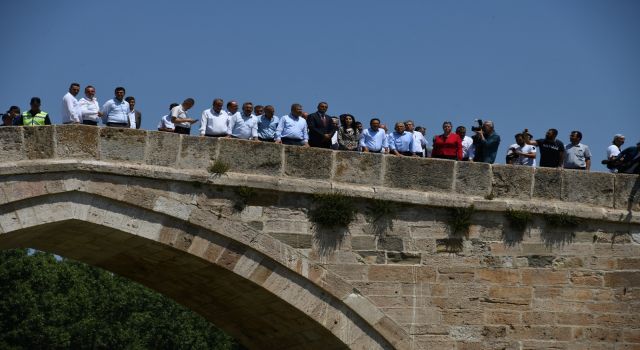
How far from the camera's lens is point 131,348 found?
3556 cm

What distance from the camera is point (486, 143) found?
50.9 feet

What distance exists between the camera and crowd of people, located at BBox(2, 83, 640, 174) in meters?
14.7

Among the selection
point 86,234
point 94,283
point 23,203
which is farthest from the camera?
point 94,283

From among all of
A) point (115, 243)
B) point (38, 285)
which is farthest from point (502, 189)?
point (38, 285)

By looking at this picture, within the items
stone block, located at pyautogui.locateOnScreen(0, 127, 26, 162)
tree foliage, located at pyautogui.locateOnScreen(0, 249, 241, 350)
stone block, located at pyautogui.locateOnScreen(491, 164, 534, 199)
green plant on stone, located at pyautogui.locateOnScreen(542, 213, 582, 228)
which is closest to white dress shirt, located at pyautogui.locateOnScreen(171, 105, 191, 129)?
stone block, located at pyautogui.locateOnScreen(0, 127, 26, 162)

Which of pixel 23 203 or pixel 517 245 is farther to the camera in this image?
pixel 517 245

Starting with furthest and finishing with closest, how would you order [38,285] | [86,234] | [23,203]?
1. [38,285]
2. [86,234]
3. [23,203]

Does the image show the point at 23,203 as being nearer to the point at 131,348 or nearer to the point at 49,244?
the point at 49,244

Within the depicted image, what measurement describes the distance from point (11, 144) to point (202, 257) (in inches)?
101

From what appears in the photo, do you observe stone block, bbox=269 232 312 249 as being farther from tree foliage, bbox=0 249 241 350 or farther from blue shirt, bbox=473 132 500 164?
tree foliage, bbox=0 249 241 350

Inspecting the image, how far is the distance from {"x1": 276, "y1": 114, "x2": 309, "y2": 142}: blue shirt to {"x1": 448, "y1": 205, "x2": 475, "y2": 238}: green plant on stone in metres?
2.21

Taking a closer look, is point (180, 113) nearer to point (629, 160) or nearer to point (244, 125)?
point (244, 125)

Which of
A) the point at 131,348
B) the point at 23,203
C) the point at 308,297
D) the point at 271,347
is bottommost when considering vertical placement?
the point at 131,348

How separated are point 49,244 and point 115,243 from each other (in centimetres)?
105
